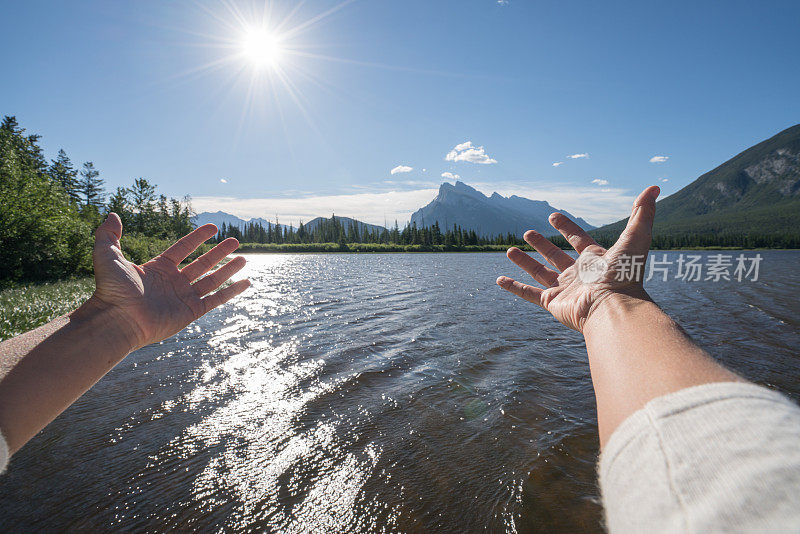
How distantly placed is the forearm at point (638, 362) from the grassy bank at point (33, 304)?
13875 mm

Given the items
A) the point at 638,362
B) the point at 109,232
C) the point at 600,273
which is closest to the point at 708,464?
the point at 638,362

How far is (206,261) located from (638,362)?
3911 millimetres

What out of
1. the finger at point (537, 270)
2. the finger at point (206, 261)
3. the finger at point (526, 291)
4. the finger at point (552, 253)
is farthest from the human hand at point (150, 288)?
the finger at point (552, 253)

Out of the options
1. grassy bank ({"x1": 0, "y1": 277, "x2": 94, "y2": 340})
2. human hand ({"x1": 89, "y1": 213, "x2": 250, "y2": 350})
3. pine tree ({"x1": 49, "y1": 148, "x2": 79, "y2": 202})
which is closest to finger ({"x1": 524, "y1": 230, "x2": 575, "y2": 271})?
human hand ({"x1": 89, "y1": 213, "x2": 250, "y2": 350})

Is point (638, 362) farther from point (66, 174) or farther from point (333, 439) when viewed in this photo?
point (66, 174)

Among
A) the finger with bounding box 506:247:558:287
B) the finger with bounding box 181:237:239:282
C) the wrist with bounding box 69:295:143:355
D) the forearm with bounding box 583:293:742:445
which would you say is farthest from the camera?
the finger with bounding box 506:247:558:287

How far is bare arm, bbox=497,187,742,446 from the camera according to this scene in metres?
1.58

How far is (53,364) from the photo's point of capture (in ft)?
7.25

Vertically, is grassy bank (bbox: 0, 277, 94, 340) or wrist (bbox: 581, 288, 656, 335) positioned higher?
wrist (bbox: 581, 288, 656, 335)

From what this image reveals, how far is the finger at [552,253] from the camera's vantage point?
3.93 metres

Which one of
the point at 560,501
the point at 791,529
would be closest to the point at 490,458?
the point at 560,501

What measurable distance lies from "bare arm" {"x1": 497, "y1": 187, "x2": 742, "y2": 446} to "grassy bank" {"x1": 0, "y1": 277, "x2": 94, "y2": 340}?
45.2ft

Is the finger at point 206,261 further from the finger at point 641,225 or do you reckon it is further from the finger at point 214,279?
the finger at point 641,225

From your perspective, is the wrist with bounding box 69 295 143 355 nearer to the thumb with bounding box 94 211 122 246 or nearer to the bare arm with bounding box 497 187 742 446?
the thumb with bounding box 94 211 122 246
